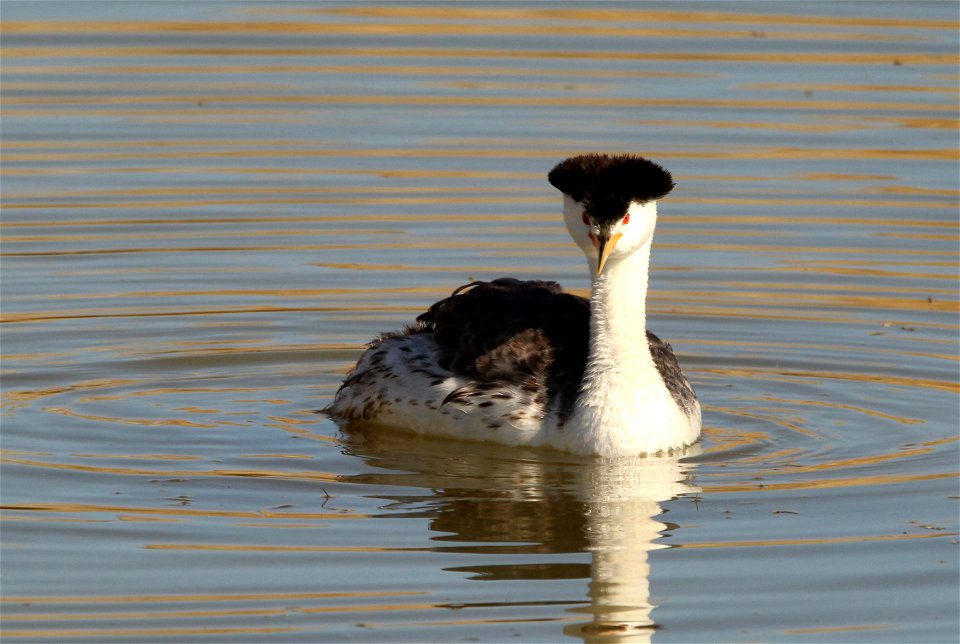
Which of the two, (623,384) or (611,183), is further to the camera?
(623,384)

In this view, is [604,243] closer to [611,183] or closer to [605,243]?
[605,243]

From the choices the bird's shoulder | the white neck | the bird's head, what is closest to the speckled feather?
the bird's shoulder

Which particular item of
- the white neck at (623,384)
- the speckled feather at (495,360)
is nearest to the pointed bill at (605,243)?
the white neck at (623,384)

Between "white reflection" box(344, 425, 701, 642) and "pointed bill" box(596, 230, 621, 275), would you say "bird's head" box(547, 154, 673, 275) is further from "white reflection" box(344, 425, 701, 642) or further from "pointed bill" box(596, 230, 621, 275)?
"white reflection" box(344, 425, 701, 642)

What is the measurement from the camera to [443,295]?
15.6 metres

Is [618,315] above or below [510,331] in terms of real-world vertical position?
above

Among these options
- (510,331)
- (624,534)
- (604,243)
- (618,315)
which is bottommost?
(624,534)

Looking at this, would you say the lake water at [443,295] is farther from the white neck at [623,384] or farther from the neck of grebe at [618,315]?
the neck of grebe at [618,315]

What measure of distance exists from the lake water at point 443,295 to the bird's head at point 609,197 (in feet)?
4.25

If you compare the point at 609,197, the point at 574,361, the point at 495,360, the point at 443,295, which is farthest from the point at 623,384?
the point at 443,295

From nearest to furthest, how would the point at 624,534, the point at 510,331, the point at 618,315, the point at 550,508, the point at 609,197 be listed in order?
the point at 624,534
the point at 550,508
the point at 609,197
the point at 618,315
the point at 510,331

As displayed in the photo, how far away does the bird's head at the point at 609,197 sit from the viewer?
1124cm

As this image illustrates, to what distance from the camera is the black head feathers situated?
36.9 ft

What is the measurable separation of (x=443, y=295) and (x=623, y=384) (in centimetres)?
411
